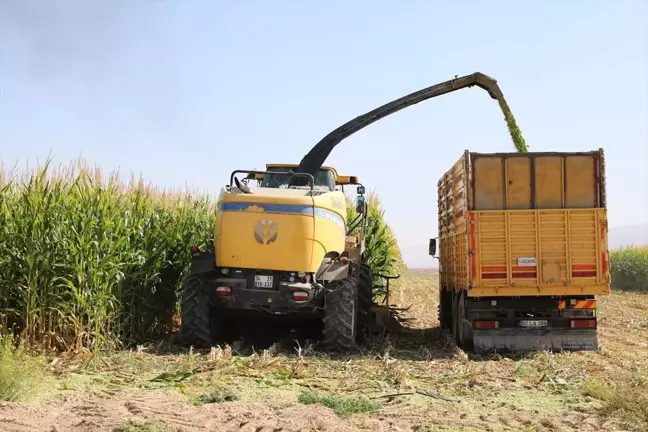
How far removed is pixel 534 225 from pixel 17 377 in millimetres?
7461

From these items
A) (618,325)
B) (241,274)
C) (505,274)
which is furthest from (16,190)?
(618,325)

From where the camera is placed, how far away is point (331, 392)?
768cm

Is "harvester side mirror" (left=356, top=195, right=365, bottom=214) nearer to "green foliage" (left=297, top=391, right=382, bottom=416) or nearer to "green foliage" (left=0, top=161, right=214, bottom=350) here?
"green foliage" (left=0, top=161, right=214, bottom=350)

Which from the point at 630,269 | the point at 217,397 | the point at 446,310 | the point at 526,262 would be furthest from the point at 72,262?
the point at 630,269

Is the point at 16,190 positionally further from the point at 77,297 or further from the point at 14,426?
the point at 14,426

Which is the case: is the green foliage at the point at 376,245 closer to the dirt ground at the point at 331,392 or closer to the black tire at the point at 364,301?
the black tire at the point at 364,301

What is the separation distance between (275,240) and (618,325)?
9100mm

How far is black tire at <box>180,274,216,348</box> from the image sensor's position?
1044 cm

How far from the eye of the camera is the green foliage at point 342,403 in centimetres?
670

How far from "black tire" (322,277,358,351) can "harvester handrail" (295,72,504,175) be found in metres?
3.00

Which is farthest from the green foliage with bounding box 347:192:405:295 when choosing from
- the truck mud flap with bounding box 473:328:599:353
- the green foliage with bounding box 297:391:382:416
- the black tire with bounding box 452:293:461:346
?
the green foliage with bounding box 297:391:382:416

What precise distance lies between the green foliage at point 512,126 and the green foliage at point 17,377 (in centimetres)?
936

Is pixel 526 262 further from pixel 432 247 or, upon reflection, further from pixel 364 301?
pixel 432 247

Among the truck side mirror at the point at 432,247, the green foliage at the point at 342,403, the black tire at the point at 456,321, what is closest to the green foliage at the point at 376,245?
the truck side mirror at the point at 432,247
